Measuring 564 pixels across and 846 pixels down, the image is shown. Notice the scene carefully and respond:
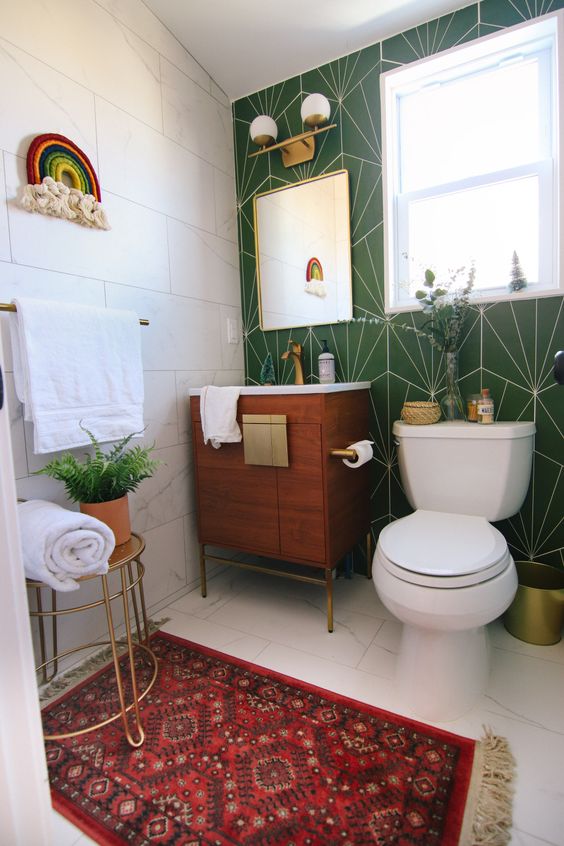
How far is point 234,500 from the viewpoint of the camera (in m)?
1.73

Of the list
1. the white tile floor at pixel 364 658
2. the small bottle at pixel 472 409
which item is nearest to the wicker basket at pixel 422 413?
the small bottle at pixel 472 409

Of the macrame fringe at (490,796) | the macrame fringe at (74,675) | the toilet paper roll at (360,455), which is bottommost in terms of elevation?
the macrame fringe at (490,796)

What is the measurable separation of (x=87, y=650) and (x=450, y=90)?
2531mm

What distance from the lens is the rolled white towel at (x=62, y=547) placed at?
0.97 meters

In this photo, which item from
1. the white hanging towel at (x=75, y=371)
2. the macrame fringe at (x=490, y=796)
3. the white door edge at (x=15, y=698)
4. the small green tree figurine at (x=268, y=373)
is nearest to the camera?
the white door edge at (x=15, y=698)

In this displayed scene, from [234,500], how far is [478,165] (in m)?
1.65

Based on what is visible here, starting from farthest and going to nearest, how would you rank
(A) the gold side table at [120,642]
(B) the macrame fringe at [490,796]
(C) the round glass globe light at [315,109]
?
(C) the round glass globe light at [315,109] < (A) the gold side table at [120,642] < (B) the macrame fringe at [490,796]

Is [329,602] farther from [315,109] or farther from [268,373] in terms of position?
[315,109]

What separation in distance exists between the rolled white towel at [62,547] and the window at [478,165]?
1.45 m

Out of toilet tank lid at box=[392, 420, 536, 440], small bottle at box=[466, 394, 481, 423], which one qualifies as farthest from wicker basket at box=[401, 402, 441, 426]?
small bottle at box=[466, 394, 481, 423]

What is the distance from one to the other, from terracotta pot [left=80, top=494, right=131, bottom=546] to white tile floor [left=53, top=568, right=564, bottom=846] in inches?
23.0

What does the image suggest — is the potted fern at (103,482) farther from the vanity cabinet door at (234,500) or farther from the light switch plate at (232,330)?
the light switch plate at (232,330)

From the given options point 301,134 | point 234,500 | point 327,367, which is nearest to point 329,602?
point 234,500

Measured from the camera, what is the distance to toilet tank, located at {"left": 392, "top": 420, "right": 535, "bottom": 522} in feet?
4.80
